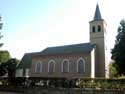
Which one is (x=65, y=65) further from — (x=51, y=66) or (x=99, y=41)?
(x=99, y=41)

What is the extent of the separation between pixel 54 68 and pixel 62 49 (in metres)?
5.02

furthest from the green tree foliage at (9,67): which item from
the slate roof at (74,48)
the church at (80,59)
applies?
the slate roof at (74,48)

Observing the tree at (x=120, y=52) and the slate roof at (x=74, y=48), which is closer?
the tree at (x=120, y=52)

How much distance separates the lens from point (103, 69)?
120 ft

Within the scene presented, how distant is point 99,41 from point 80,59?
6.12 meters

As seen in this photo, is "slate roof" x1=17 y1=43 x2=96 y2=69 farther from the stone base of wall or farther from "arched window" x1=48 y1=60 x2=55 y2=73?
the stone base of wall

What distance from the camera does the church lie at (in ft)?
116

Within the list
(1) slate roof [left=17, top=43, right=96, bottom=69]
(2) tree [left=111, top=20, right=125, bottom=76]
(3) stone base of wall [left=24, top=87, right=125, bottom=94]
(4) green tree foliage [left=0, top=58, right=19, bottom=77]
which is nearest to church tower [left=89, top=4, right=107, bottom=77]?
(1) slate roof [left=17, top=43, right=96, bottom=69]

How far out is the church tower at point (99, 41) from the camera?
3697 cm

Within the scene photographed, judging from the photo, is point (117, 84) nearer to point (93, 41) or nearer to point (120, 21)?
point (120, 21)

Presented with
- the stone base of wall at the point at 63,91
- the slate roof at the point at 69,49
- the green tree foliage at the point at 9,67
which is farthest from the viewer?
the green tree foliage at the point at 9,67

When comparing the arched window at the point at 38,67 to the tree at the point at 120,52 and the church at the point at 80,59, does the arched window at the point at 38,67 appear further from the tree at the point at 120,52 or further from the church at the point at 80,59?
the tree at the point at 120,52

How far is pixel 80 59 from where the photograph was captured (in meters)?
35.8

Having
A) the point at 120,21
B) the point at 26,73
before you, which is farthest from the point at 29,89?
the point at 26,73
